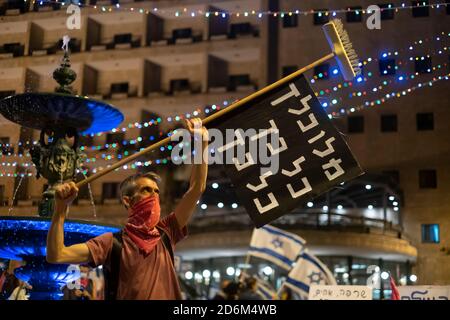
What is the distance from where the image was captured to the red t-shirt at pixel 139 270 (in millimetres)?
3219

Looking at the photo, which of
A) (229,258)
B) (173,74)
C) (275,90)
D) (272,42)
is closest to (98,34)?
(173,74)

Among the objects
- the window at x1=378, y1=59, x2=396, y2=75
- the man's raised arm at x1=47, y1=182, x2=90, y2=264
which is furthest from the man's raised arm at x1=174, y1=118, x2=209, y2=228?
the window at x1=378, y1=59, x2=396, y2=75

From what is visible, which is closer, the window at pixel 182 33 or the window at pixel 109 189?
the window at pixel 109 189

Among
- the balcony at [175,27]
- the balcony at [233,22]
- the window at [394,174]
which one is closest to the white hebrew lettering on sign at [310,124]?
the window at [394,174]

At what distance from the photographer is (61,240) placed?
10.4 feet

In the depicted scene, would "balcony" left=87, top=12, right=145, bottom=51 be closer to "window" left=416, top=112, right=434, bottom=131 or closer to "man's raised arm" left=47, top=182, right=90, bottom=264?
"window" left=416, top=112, right=434, bottom=131

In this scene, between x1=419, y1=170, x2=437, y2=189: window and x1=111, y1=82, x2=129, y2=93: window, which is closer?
x1=419, y1=170, x2=437, y2=189: window

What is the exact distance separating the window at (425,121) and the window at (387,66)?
4.13m

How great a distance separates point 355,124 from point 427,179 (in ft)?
12.9

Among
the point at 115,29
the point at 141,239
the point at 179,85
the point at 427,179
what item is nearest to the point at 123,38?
the point at 115,29

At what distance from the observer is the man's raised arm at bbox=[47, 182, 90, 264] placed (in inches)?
124

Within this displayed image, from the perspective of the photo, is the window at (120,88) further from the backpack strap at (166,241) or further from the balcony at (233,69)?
the backpack strap at (166,241)

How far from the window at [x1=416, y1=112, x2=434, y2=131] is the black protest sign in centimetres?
2711

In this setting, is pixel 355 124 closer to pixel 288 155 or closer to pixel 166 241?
pixel 288 155
